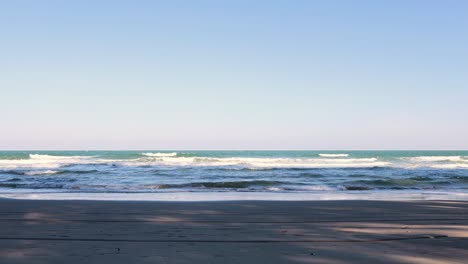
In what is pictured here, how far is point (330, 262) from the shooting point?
509cm

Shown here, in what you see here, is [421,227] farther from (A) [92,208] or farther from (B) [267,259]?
(A) [92,208]

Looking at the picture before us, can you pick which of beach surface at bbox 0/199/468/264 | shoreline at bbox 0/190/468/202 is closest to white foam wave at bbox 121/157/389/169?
shoreline at bbox 0/190/468/202

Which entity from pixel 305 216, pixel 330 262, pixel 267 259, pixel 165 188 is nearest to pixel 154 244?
pixel 267 259

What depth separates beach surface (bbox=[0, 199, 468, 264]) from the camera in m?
5.34

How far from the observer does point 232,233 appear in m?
6.89

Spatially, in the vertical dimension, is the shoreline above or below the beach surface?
below

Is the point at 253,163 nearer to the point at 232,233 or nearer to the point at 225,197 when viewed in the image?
the point at 225,197

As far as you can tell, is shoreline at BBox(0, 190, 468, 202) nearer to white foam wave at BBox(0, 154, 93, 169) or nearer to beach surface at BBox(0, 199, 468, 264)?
beach surface at BBox(0, 199, 468, 264)

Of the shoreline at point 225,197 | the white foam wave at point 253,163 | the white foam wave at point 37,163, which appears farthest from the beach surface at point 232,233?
the white foam wave at point 37,163

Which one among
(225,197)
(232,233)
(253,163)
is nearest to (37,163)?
(253,163)

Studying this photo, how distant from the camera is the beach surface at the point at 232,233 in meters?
5.34

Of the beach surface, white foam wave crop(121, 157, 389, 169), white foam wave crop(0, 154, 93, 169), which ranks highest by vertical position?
the beach surface

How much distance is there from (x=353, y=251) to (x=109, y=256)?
119 inches

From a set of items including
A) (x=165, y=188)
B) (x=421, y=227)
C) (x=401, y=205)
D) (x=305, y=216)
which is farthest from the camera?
(x=165, y=188)
